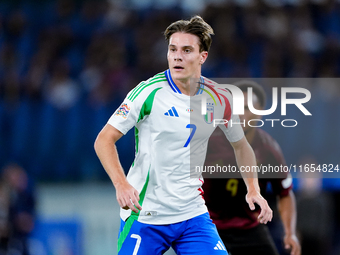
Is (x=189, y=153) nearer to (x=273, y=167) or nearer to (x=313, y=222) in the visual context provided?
(x=273, y=167)

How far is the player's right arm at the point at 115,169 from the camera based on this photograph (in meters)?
3.36

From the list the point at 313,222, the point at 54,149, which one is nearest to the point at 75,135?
the point at 54,149

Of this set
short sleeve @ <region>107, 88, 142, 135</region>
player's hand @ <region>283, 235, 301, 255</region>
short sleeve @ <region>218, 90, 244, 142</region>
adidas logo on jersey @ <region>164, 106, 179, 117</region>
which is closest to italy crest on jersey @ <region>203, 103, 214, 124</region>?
short sleeve @ <region>218, 90, 244, 142</region>

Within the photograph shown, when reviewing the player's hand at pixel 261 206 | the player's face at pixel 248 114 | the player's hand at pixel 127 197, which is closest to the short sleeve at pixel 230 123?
the player's hand at pixel 261 206

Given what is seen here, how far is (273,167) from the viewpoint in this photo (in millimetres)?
5082

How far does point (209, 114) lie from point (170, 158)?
500 millimetres

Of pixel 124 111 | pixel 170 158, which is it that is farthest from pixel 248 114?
pixel 124 111

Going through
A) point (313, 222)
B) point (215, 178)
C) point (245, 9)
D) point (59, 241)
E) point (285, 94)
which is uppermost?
point (245, 9)

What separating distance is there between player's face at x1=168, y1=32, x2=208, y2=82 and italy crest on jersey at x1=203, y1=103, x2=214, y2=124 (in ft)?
0.86

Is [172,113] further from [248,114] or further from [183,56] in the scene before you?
[248,114]

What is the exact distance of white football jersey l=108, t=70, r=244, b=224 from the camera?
3.74m

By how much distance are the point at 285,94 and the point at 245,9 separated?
3.44 meters

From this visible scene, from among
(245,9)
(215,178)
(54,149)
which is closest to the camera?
(215,178)

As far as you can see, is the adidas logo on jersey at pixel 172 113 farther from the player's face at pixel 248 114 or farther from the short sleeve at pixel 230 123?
the player's face at pixel 248 114
